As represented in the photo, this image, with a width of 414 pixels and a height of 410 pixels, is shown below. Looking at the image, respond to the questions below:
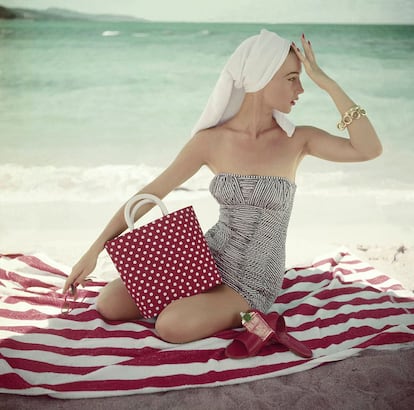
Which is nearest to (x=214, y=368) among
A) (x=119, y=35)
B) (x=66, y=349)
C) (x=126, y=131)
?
(x=66, y=349)

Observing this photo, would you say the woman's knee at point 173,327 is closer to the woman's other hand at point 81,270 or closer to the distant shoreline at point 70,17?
the woman's other hand at point 81,270

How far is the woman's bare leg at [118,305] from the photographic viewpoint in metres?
3.17

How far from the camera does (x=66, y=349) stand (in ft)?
9.57

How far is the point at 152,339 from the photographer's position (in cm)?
294

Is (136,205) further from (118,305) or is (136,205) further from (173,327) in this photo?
(173,327)

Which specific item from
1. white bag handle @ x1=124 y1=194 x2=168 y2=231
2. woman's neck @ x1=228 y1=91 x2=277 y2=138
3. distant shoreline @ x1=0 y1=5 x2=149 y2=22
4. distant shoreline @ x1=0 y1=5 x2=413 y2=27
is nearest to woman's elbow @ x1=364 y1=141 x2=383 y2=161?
woman's neck @ x1=228 y1=91 x2=277 y2=138

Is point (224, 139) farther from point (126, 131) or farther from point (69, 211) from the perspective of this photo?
point (126, 131)

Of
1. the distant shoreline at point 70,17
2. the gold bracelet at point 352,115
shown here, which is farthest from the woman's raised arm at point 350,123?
the distant shoreline at point 70,17

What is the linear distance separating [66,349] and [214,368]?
28.4 inches

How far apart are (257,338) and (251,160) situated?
3.13 ft

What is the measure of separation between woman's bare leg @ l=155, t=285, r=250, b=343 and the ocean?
4452mm

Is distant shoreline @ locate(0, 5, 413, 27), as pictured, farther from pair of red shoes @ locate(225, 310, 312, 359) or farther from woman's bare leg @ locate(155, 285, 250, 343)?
pair of red shoes @ locate(225, 310, 312, 359)

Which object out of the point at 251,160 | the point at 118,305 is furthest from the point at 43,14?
the point at 118,305

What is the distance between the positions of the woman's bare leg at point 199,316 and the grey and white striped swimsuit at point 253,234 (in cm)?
13
